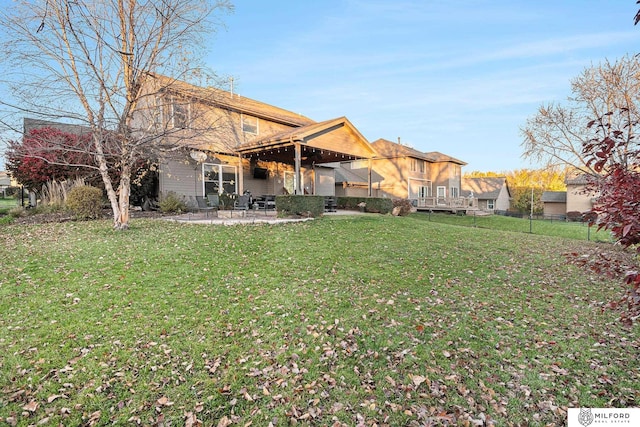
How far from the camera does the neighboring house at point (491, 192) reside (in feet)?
156

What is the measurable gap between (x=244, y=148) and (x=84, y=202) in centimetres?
660

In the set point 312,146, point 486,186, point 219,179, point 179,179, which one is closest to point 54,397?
point 312,146

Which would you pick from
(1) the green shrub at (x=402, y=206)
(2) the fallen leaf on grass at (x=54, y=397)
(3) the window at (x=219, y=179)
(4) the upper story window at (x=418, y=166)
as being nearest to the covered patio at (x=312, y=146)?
(3) the window at (x=219, y=179)

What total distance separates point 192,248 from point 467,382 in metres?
6.29

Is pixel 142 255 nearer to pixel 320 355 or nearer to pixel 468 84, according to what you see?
pixel 320 355

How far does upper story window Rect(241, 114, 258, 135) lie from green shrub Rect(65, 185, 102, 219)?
755 centimetres

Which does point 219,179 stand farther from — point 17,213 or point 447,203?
point 447,203

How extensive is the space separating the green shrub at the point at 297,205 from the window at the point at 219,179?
4534mm

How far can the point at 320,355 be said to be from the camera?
3758 millimetres

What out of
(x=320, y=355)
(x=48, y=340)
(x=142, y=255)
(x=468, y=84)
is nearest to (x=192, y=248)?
(x=142, y=255)

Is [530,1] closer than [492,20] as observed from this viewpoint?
Yes

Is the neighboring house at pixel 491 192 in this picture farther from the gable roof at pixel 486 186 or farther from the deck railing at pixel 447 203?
the deck railing at pixel 447 203

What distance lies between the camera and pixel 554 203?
40625mm

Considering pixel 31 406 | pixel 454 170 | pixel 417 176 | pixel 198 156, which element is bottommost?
pixel 31 406
